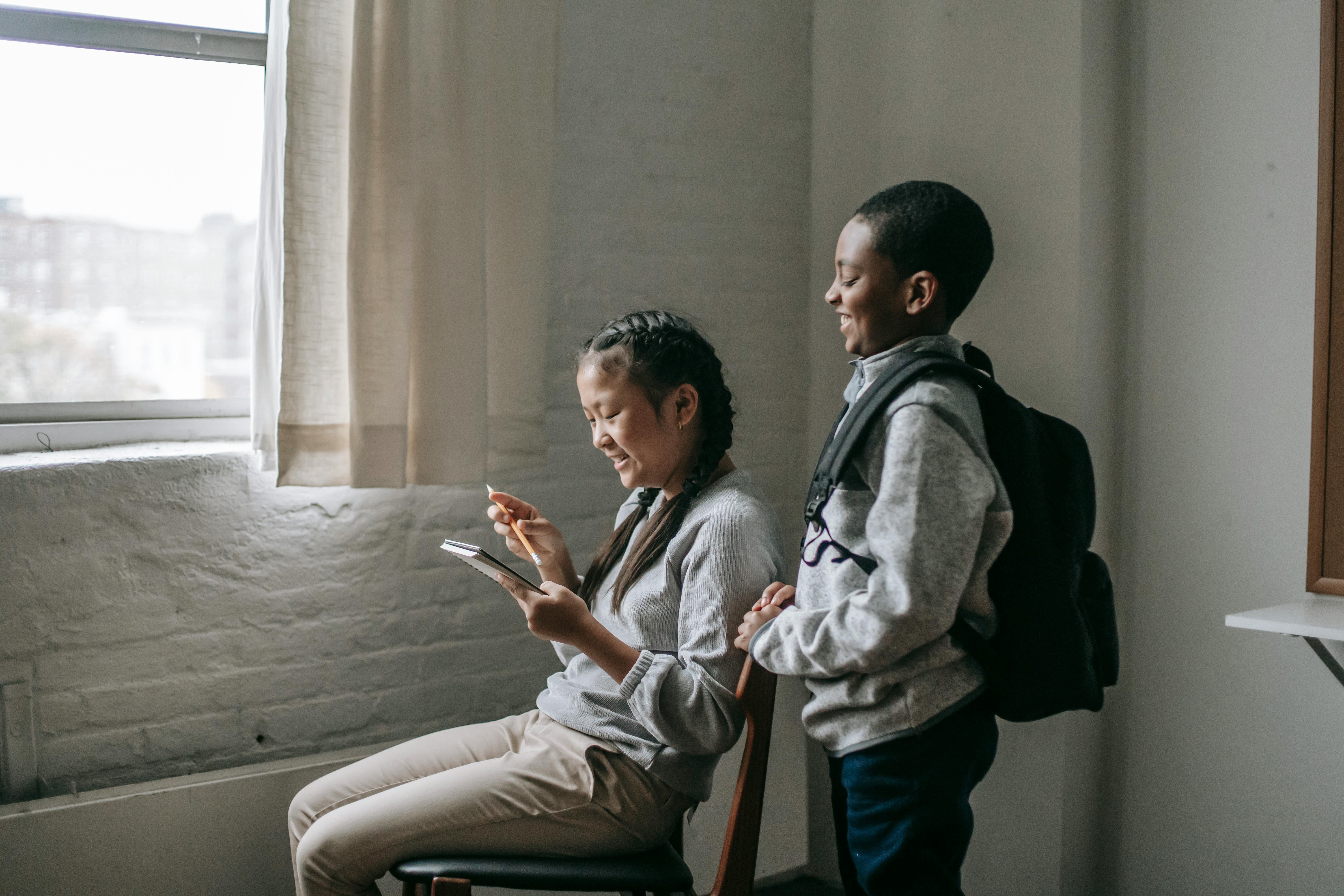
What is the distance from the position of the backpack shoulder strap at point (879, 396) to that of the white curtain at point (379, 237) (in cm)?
92

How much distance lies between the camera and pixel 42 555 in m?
1.75

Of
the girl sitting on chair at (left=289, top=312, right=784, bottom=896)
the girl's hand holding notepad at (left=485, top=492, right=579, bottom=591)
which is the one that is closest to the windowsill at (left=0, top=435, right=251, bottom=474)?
the girl's hand holding notepad at (left=485, top=492, right=579, bottom=591)

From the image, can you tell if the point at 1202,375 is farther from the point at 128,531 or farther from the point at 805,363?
the point at 128,531

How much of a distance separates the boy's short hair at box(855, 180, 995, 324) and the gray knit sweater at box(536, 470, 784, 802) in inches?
17.3

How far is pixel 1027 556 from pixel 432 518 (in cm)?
131

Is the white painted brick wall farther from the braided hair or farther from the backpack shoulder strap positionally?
the backpack shoulder strap

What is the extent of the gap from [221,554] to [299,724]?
0.39 m

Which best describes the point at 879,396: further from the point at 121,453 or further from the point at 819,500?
the point at 121,453

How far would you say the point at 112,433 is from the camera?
1.91 m

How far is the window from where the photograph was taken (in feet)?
5.99

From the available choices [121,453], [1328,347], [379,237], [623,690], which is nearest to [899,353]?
[623,690]

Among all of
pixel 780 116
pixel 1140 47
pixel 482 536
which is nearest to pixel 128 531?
pixel 482 536

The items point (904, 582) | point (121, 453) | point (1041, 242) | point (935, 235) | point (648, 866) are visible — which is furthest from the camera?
point (1041, 242)

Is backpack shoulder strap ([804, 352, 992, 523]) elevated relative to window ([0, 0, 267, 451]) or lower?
lower
